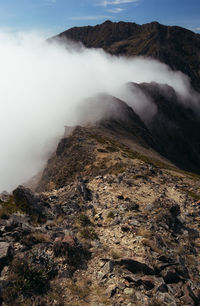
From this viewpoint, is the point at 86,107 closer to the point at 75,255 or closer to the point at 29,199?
the point at 29,199

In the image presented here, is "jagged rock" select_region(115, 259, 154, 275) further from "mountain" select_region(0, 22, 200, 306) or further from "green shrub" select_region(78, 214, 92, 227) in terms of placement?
"green shrub" select_region(78, 214, 92, 227)

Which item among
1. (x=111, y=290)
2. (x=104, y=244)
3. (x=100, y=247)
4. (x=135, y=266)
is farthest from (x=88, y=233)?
(x=111, y=290)

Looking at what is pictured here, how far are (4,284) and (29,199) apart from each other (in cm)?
1130

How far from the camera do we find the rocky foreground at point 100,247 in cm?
1359

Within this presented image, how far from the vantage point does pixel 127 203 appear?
86.5ft

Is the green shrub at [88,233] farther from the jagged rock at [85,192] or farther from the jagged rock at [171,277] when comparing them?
the jagged rock at [85,192]

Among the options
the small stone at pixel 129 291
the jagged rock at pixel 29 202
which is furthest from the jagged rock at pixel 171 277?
the jagged rock at pixel 29 202

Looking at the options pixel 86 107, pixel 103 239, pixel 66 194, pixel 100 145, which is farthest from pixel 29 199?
pixel 86 107

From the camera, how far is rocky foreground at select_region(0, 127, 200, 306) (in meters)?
13.6

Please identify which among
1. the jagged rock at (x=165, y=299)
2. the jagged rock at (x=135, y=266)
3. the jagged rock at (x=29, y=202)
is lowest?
the jagged rock at (x=165, y=299)

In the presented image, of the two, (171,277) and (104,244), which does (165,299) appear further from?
(104,244)

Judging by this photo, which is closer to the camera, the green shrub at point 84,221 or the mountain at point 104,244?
the mountain at point 104,244

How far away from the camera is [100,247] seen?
18109mm

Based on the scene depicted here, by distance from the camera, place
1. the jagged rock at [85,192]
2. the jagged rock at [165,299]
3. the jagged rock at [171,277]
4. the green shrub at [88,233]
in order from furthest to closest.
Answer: the jagged rock at [85,192] < the green shrub at [88,233] < the jagged rock at [171,277] < the jagged rock at [165,299]
